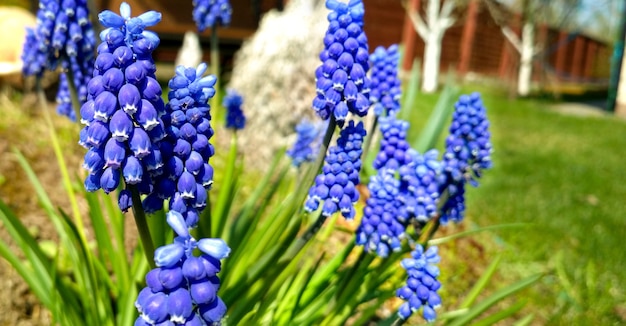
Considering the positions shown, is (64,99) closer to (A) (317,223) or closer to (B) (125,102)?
(A) (317,223)

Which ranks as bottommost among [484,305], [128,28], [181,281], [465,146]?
[484,305]

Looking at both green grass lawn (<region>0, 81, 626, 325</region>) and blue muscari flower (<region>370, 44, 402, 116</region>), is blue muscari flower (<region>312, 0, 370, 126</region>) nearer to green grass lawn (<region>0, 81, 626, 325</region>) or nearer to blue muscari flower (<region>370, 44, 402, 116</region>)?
blue muscari flower (<region>370, 44, 402, 116</region>)

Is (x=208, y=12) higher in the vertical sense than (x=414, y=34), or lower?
lower

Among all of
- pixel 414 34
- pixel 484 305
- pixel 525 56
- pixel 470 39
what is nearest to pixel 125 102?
pixel 484 305

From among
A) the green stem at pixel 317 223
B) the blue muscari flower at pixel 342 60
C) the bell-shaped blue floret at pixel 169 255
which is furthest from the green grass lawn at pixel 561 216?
the bell-shaped blue floret at pixel 169 255

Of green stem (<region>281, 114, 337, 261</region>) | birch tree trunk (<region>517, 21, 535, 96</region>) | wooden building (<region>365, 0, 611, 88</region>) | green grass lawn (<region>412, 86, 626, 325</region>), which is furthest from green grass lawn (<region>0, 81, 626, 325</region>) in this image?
wooden building (<region>365, 0, 611, 88</region>)
